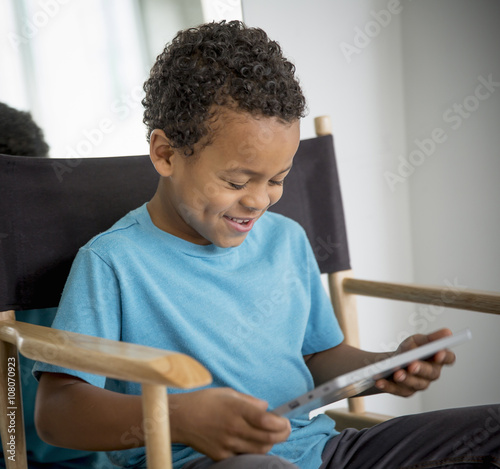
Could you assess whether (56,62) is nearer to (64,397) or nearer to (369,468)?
(64,397)

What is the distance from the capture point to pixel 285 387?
0.86 metres

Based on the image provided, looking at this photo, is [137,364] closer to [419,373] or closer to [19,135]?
[419,373]

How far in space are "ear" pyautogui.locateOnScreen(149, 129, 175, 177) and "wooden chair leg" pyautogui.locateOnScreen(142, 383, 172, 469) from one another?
1.13 feet

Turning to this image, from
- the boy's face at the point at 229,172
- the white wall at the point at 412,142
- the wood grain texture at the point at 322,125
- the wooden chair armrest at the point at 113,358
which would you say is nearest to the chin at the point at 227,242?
the boy's face at the point at 229,172

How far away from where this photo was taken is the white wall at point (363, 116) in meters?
1.52

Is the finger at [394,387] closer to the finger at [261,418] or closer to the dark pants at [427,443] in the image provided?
the dark pants at [427,443]

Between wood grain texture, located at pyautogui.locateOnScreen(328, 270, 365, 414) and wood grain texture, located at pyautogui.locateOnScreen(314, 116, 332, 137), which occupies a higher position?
wood grain texture, located at pyautogui.locateOnScreen(314, 116, 332, 137)

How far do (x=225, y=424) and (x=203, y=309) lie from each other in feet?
0.82

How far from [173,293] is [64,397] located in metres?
0.19

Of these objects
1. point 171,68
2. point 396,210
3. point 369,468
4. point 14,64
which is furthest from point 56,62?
point 396,210

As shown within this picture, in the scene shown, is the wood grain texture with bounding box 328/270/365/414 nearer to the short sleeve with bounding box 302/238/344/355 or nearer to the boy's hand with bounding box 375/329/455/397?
the short sleeve with bounding box 302/238/344/355

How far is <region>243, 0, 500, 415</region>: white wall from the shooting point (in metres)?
1.51

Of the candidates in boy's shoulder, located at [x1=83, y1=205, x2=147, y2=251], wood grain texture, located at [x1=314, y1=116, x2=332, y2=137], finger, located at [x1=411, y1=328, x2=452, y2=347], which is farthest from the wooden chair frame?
wood grain texture, located at [x1=314, y1=116, x2=332, y2=137]

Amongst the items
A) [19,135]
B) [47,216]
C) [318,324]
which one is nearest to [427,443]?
[318,324]
